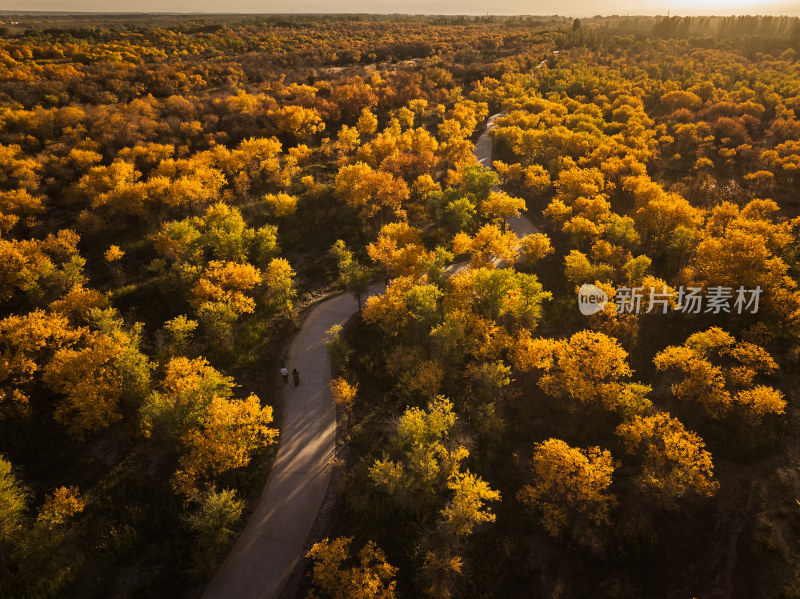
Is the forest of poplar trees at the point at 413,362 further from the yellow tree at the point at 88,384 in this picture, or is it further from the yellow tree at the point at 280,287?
the yellow tree at the point at 280,287

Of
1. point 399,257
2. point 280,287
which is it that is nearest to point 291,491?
point 280,287

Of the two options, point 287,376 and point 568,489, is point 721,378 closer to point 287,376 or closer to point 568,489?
point 568,489

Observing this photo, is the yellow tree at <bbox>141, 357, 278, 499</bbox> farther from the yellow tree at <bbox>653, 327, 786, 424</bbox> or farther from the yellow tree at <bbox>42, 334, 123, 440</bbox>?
the yellow tree at <bbox>653, 327, 786, 424</bbox>

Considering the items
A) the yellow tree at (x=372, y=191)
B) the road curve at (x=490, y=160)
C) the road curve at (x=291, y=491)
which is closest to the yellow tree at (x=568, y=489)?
the road curve at (x=291, y=491)

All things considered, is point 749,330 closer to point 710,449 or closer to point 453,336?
point 710,449

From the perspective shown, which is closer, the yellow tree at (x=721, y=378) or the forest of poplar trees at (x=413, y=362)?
the forest of poplar trees at (x=413, y=362)
